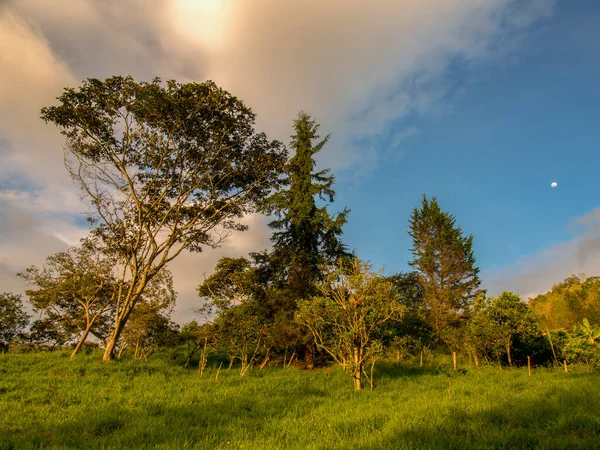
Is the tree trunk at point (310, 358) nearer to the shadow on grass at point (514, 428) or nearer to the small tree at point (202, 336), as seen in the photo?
the small tree at point (202, 336)

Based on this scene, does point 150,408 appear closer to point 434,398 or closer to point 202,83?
point 434,398

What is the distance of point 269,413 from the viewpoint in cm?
969

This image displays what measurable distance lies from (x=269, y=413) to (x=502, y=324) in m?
20.9

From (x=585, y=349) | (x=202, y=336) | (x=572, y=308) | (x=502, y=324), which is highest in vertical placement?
(x=572, y=308)

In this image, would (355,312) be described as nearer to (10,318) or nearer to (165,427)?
(165,427)

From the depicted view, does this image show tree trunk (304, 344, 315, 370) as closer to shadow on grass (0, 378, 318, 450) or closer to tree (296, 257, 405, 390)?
tree (296, 257, 405, 390)

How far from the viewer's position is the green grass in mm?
6723

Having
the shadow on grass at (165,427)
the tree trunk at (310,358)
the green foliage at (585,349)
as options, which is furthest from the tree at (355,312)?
the green foliage at (585,349)

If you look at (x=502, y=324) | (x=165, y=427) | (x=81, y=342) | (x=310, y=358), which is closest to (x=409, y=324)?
(x=502, y=324)

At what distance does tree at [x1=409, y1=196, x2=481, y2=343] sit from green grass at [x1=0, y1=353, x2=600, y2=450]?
23185mm

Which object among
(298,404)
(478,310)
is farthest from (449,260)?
(298,404)

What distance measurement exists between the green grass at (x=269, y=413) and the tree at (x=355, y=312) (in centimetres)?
146

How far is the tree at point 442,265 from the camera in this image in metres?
36.7

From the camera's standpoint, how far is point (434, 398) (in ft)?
36.5
